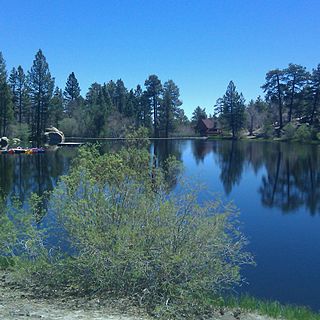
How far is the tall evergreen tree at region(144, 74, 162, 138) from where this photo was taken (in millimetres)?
91812

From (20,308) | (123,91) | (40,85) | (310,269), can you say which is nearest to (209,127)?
(123,91)

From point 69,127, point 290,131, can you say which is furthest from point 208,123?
point 69,127

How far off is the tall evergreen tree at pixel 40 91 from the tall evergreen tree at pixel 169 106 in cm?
2855

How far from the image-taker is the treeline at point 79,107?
67.0 metres

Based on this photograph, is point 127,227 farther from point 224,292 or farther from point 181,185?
point 224,292

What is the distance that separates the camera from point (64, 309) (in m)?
6.67

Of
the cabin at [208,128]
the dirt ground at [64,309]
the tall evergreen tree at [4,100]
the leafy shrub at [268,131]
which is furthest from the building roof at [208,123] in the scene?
the dirt ground at [64,309]

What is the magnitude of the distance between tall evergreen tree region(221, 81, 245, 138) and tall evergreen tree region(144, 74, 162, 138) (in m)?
15.0

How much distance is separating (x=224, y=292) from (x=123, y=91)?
301 ft

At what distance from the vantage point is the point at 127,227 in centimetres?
784

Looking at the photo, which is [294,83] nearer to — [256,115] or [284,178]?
[256,115]

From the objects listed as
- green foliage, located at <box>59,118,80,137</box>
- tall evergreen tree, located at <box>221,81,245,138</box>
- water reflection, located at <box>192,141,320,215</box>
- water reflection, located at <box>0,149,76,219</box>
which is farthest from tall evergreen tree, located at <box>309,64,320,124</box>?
water reflection, located at <box>0,149,76,219</box>

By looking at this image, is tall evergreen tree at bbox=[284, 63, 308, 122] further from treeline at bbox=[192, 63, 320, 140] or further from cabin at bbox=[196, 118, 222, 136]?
cabin at bbox=[196, 118, 222, 136]

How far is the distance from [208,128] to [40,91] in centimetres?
4373
